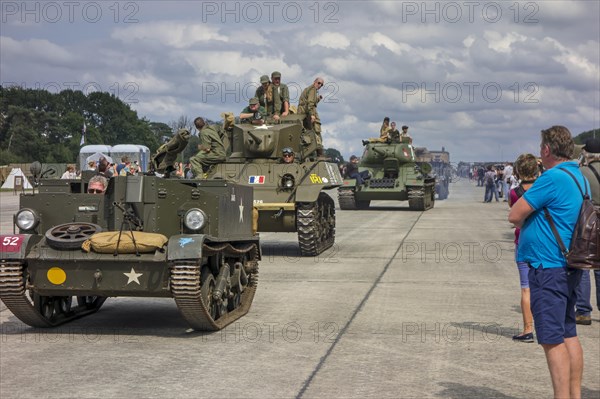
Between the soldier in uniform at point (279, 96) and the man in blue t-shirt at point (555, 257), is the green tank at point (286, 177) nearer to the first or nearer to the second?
the soldier in uniform at point (279, 96)

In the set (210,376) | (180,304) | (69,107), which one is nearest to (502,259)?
(180,304)

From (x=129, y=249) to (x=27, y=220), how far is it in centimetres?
141

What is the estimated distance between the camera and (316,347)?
28.0ft

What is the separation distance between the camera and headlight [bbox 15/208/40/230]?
9617mm

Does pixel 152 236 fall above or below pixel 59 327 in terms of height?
above

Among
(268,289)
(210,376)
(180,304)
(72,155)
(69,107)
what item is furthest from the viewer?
(69,107)

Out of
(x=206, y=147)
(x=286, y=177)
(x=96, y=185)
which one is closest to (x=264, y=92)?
(x=286, y=177)

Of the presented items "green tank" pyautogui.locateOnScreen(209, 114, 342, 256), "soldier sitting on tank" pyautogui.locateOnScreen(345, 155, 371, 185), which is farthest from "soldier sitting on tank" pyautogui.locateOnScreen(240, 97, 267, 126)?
"soldier sitting on tank" pyautogui.locateOnScreen(345, 155, 371, 185)

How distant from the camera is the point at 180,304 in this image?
8891 millimetres

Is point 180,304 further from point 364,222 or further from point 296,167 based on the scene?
point 364,222

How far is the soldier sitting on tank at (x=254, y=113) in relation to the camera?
1912 cm

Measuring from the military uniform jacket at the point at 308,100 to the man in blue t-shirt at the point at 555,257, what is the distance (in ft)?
46.8

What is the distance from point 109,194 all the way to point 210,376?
312 cm

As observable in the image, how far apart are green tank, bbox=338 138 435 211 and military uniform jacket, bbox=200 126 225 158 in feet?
59.3
